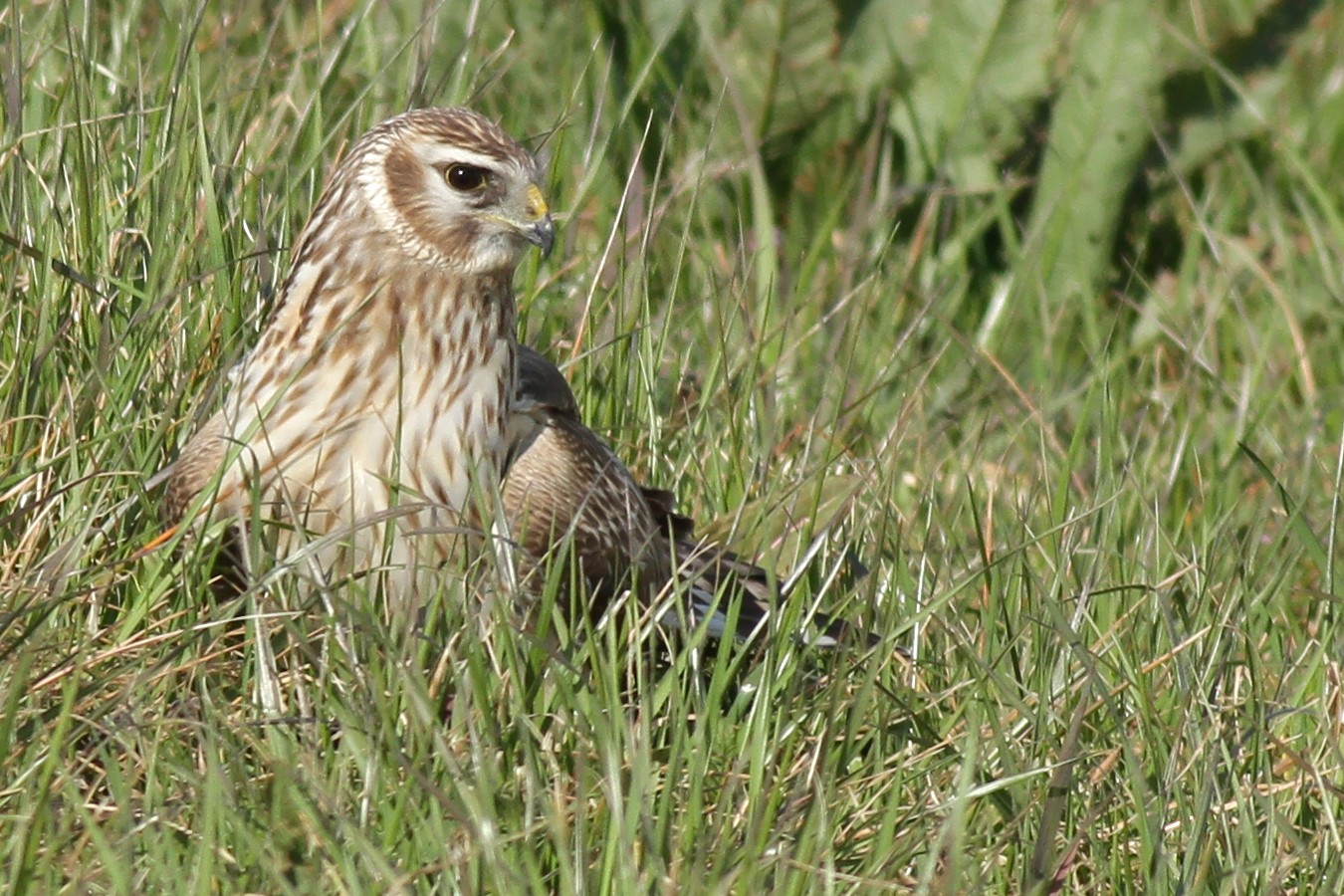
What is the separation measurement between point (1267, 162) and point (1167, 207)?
0.47 meters

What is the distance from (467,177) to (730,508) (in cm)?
101

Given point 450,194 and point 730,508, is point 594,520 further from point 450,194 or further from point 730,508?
point 450,194

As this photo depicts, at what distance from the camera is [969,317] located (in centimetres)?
737

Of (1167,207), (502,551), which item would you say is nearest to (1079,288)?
(1167,207)

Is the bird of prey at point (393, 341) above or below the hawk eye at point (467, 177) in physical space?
below

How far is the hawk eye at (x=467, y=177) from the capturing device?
4.38m

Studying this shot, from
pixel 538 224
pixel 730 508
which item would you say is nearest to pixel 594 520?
pixel 730 508

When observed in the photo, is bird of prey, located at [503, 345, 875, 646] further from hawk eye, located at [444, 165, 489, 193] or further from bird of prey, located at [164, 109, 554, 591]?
hawk eye, located at [444, 165, 489, 193]

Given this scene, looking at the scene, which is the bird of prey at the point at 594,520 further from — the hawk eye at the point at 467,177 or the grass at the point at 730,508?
the hawk eye at the point at 467,177

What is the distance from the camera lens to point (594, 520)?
447cm

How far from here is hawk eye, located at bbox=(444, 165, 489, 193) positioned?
14.4 ft

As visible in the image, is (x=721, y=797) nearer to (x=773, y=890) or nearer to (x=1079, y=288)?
(x=773, y=890)

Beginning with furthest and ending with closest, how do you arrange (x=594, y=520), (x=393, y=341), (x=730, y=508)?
(x=730, y=508) < (x=594, y=520) < (x=393, y=341)

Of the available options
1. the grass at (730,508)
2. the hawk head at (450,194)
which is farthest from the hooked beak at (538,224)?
the grass at (730,508)
